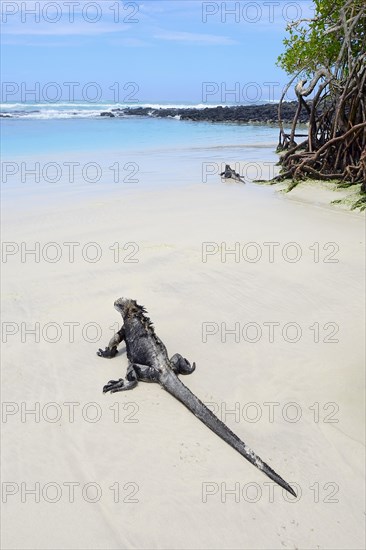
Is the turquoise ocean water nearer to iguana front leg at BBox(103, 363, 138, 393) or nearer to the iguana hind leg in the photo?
the iguana hind leg

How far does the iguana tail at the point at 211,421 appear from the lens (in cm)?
327

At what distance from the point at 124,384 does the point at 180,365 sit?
0.49m

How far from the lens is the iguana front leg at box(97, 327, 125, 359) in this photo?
4.67 m

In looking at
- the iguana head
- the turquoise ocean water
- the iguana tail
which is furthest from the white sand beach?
the turquoise ocean water

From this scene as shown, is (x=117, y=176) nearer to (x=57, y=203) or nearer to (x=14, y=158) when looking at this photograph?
(x=57, y=203)

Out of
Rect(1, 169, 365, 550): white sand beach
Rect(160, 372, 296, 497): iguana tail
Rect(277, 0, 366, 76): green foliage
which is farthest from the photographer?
Rect(277, 0, 366, 76): green foliage

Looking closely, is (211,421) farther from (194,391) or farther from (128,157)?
(128,157)

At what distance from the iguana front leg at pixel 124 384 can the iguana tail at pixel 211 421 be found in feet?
0.75

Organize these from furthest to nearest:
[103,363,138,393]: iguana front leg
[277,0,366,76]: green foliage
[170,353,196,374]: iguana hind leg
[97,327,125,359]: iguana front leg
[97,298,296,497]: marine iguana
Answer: [277,0,366,76]: green foliage
[97,327,125,359]: iguana front leg
[170,353,196,374]: iguana hind leg
[103,363,138,393]: iguana front leg
[97,298,296,497]: marine iguana

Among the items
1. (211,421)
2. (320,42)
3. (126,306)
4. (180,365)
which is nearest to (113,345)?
(126,306)

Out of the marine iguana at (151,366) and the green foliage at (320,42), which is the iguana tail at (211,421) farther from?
the green foliage at (320,42)

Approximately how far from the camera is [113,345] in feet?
15.4

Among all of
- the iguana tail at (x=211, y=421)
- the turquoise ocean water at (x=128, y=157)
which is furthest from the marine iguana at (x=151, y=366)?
the turquoise ocean water at (x=128, y=157)

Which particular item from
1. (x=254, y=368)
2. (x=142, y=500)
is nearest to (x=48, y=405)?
(x=142, y=500)
